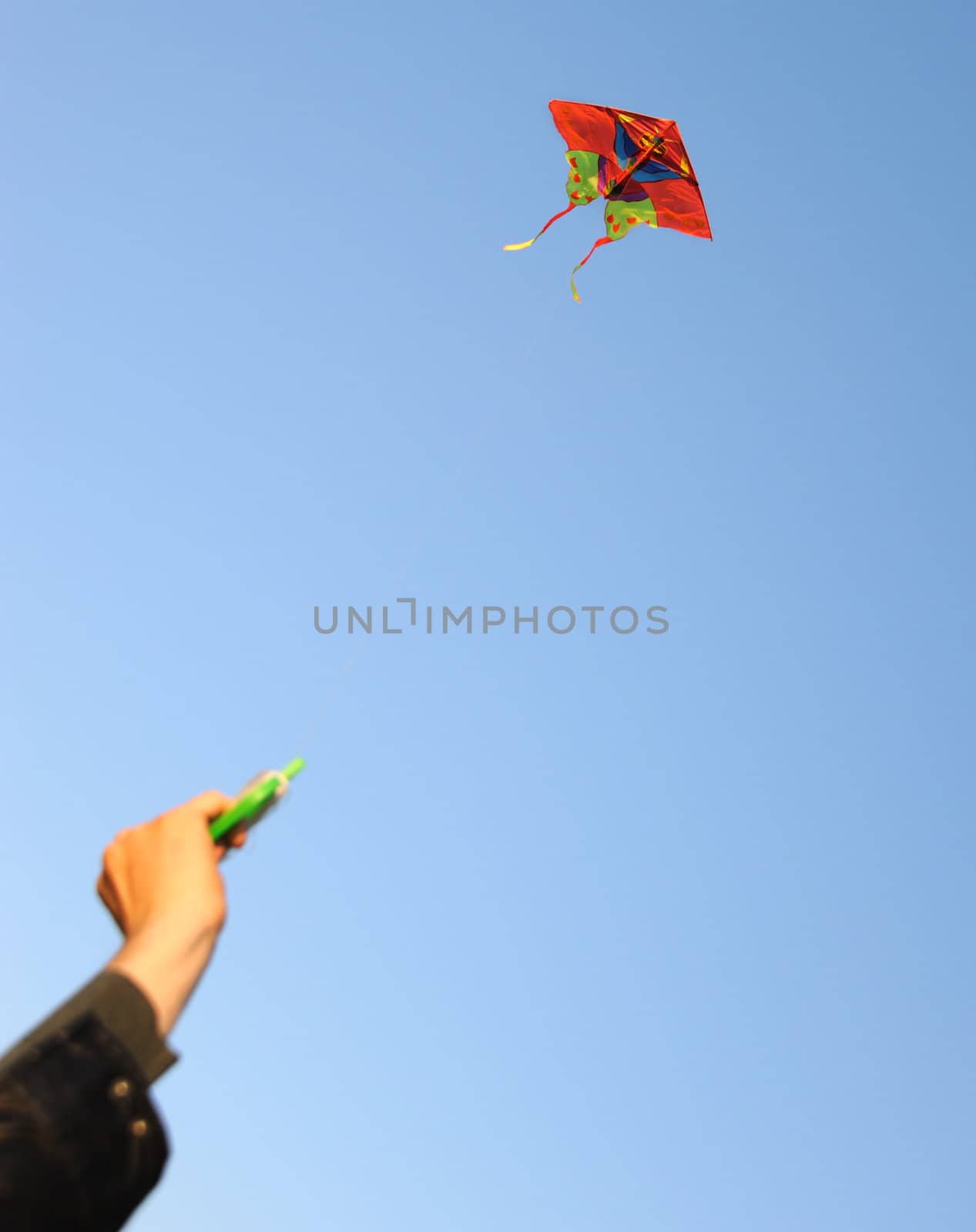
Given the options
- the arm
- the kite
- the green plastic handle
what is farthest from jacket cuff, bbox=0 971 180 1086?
the kite

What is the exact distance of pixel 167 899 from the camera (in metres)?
1.28

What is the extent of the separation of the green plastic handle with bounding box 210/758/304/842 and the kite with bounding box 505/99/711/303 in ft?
31.0

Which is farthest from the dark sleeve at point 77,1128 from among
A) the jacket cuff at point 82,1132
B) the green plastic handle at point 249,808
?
the green plastic handle at point 249,808

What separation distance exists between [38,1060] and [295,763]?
90cm

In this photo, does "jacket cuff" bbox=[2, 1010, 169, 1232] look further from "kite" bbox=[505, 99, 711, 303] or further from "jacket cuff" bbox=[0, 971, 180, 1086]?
"kite" bbox=[505, 99, 711, 303]

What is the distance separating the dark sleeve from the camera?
90 centimetres

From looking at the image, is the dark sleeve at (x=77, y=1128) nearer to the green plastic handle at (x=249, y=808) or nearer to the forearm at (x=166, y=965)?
the forearm at (x=166, y=965)

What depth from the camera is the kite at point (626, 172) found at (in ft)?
34.4

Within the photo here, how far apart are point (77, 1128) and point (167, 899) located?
1.14 feet

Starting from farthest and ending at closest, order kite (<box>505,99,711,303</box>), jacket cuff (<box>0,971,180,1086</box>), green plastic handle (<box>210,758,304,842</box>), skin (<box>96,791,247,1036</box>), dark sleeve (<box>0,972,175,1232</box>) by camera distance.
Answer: kite (<box>505,99,711,303</box>)
green plastic handle (<box>210,758,304,842</box>)
skin (<box>96,791,247,1036</box>)
jacket cuff (<box>0,971,180,1086</box>)
dark sleeve (<box>0,972,175,1232</box>)

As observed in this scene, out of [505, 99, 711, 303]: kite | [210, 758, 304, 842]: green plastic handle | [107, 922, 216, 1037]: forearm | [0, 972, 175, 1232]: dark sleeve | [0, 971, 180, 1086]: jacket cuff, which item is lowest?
[0, 972, 175, 1232]: dark sleeve

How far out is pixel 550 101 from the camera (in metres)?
10.6

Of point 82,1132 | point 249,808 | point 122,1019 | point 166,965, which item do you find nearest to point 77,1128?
point 82,1132

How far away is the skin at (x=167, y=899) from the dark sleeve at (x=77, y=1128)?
0.09 meters
